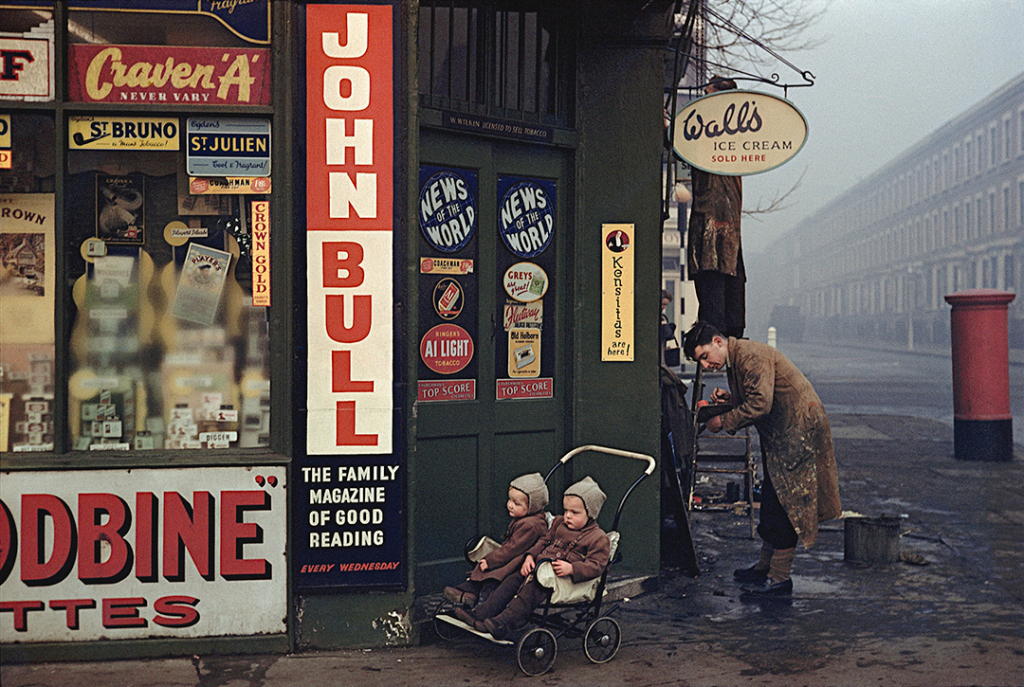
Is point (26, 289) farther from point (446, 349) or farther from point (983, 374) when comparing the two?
point (983, 374)

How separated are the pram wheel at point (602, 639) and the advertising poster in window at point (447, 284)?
1.82 meters

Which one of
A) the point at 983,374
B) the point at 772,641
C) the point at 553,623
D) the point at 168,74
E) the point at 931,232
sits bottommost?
the point at 772,641

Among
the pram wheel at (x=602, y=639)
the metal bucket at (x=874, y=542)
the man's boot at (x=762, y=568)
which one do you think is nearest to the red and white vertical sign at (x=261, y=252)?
the pram wheel at (x=602, y=639)

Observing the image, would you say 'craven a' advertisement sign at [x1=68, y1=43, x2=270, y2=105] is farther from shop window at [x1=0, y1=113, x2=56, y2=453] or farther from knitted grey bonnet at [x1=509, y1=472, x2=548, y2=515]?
knitted grey bonnet at [x1=509, y1=472, x2=548, y2=515]

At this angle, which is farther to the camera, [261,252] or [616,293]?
[616,293]

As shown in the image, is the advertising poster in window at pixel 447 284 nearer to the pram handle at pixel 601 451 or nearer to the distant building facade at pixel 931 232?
the pram handle at pixel 601 451

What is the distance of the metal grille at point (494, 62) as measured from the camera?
21.7 ft

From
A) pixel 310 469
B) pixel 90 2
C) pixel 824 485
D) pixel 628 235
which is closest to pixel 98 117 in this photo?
pixel 90 2

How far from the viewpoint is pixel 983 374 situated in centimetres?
1351

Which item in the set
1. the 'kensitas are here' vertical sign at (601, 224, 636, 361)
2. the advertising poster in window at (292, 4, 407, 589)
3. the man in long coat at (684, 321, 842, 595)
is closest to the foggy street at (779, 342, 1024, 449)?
the man in long coat at (684, 321, 842, 595)

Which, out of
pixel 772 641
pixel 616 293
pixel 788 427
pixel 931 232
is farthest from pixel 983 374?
pixel 931 232

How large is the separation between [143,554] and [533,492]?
2.16 meters

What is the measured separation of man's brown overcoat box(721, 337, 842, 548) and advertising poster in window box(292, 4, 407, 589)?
259 centimetres

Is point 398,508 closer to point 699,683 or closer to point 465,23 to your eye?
point 699,683
